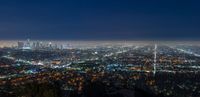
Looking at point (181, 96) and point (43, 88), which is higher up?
point (43, 88)

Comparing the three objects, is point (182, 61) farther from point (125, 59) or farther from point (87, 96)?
point (87, 96)

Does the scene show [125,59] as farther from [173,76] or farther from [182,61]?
[173,76]

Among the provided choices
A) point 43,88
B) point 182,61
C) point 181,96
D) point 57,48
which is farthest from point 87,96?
point 57,48

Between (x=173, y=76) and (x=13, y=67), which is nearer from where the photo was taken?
(x=173, y=76)

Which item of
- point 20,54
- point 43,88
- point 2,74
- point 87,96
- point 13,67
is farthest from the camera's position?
point 20,54

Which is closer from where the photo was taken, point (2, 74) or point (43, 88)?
point (43, 88)

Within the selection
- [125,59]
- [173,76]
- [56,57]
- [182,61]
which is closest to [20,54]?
[56,57]

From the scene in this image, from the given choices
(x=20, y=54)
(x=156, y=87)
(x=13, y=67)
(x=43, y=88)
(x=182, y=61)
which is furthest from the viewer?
(x=20, y=54)

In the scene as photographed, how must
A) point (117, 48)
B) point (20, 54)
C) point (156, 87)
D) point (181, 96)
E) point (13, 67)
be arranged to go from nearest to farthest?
point (181, 96), point (156, 87), point (13, 67), point (20, 54), point (117, 48)

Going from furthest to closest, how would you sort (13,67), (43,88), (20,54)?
(20,54)
(13,67)
(43,88)
